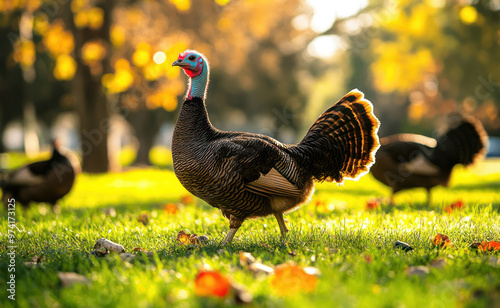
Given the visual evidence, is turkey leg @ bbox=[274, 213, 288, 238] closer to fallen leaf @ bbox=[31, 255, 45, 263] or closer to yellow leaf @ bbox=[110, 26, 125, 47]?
fallen leaf @ bbox=[31, 255, 45, 263]

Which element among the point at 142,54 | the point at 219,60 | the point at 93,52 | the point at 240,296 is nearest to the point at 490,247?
the point at 240,296

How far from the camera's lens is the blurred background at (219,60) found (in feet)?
49.4

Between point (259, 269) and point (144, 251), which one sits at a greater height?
point (259, 269)

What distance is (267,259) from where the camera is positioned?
3.83 meters

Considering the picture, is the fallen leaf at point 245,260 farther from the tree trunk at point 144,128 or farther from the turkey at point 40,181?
the tree trunk at point 144,128

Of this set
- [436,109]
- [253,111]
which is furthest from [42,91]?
[436,109]

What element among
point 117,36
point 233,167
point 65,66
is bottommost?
point 233,167

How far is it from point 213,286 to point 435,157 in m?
6.58

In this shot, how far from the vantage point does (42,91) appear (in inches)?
1212

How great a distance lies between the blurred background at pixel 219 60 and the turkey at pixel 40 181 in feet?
14.1

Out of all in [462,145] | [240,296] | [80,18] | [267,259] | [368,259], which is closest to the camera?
[240,296]

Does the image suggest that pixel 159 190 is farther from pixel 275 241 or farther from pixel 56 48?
pixel 275 241

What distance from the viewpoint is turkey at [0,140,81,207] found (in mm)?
7867

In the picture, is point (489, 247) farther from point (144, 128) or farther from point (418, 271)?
point (144, 128)
